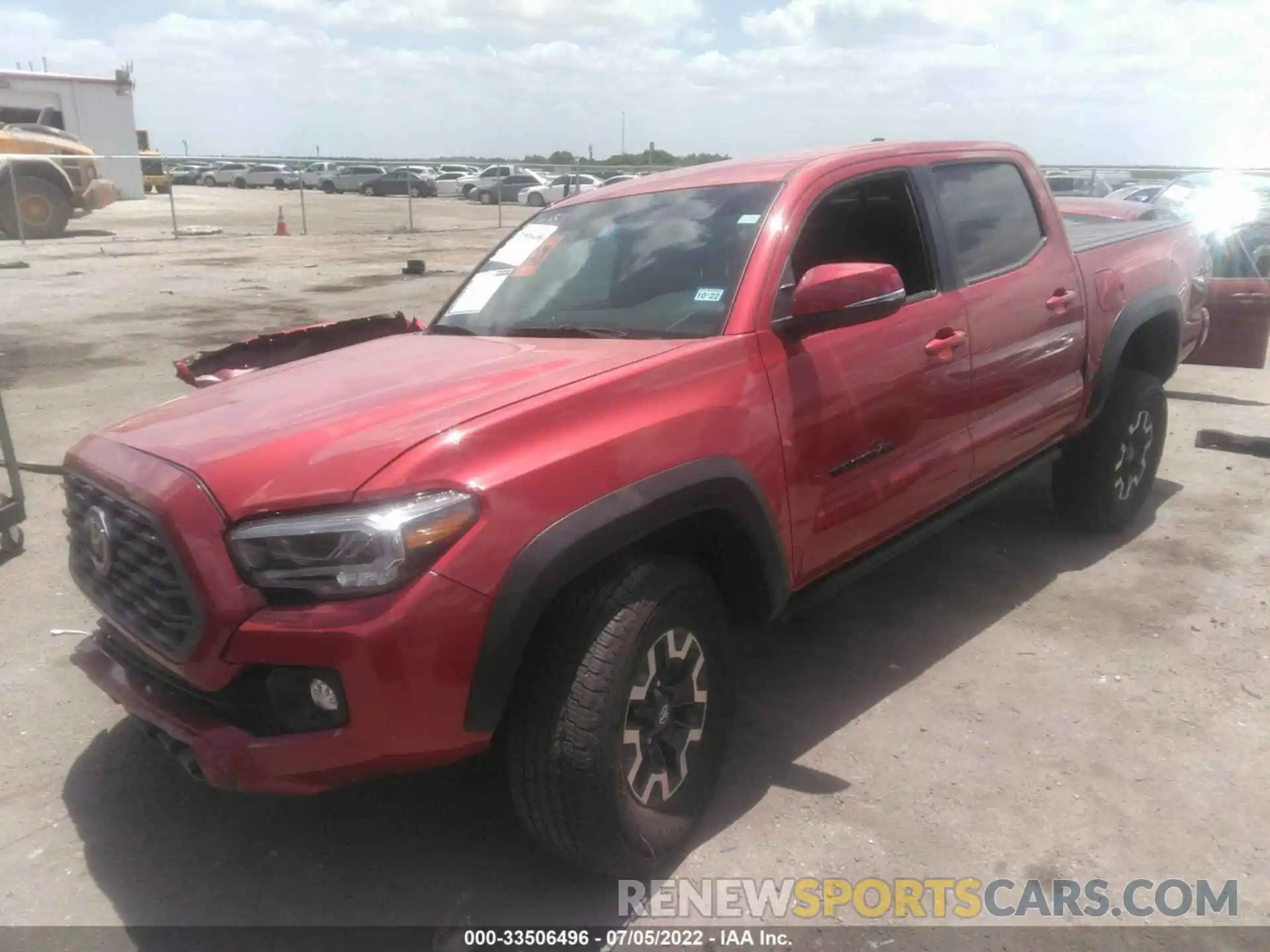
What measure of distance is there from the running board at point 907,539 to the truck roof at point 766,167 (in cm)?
133

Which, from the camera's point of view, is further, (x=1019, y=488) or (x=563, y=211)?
(x=1019, y=488)

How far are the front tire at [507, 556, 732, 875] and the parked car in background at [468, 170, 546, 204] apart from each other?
3916 cm

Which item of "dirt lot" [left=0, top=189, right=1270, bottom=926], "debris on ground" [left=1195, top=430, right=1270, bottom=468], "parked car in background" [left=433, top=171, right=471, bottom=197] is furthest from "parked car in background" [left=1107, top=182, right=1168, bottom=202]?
"parked car in background" [left=433, top=171, right=471, bottom=197]

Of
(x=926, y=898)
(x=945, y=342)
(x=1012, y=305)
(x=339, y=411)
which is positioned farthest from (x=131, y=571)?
(x=1012, y=305)

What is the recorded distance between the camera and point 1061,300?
4.46 meters

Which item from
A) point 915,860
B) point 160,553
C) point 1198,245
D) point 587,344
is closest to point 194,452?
point 160,553

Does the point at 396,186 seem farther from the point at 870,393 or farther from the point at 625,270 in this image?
the point at 870,393

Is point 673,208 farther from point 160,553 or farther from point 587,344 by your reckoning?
point 160,553

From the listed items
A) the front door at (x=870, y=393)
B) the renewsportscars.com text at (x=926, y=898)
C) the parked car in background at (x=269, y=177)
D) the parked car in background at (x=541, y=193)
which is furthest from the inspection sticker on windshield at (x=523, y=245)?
the parked car in background at (x=269, y=177)

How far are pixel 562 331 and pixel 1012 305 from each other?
1.87m

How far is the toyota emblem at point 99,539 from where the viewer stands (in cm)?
267

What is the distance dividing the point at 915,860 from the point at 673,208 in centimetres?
226

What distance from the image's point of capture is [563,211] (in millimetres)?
4227

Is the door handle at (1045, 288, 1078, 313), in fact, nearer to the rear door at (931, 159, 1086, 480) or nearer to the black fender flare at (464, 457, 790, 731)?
the rear door at (931, 159, 1086, 480)
